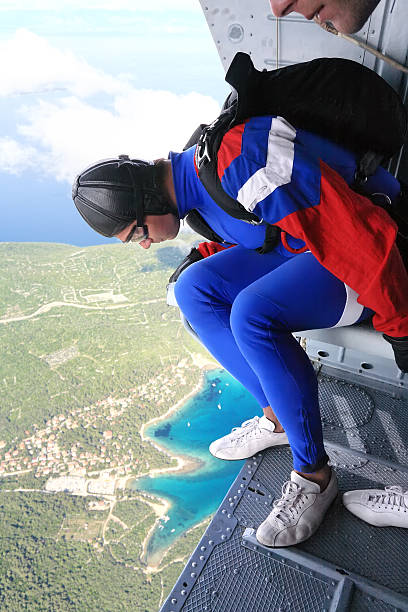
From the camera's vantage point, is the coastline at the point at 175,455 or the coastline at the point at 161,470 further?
the coastline at the point at 175,455

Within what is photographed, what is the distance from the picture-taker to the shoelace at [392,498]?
1.40 meters

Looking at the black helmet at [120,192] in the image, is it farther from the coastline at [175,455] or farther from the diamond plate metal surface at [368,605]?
the coastline at [175,455]

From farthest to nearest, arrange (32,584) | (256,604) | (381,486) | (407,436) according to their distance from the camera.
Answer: (32,584), (407,436), (381,486), (256,604)

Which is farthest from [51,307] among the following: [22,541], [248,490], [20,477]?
[248,490]

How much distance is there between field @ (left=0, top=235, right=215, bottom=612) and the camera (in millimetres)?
19297

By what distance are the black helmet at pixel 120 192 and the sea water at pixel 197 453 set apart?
1904 centimetres

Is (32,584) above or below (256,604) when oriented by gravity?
below

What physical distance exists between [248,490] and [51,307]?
3152cm

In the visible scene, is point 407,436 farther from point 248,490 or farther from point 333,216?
point 333,216

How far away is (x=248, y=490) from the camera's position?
1.62m

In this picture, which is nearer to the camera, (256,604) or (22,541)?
(256,604)

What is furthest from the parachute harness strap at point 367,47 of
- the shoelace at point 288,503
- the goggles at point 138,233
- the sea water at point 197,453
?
the sea water at point 197,453

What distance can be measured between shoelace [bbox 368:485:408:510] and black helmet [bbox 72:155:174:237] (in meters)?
1.11

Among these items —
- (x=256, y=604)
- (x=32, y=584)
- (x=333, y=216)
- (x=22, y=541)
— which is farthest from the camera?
(x=22, y=541)
